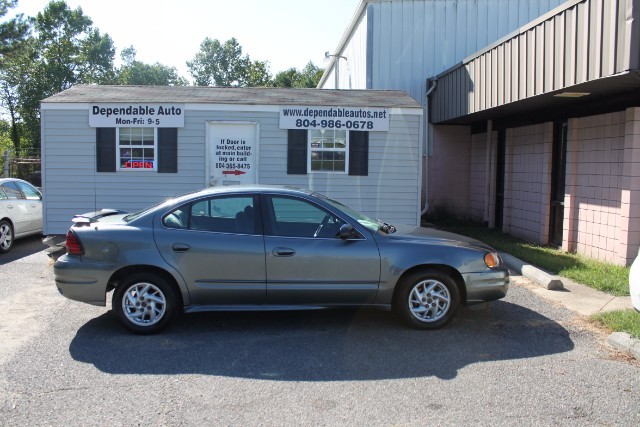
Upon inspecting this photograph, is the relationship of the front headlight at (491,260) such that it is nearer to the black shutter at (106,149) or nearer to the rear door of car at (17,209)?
the black shutter at (106,149)

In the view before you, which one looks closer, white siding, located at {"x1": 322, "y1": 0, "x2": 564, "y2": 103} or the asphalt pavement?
the asphalt pavement

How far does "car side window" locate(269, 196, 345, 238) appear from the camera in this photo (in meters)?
5.91

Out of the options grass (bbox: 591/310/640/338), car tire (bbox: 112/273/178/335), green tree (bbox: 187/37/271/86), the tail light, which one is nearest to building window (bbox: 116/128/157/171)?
the tail light

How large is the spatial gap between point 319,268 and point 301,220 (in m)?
0.59

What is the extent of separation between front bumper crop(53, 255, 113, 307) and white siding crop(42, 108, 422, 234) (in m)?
5.35

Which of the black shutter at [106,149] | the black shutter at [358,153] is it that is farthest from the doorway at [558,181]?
the black shutter at [106,149]

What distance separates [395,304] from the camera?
6.00 meters

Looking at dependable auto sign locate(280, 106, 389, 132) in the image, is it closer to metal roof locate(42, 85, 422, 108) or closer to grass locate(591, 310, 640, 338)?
metal roof locate(42, 85, 422, 108)

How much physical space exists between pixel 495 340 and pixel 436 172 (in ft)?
34.2

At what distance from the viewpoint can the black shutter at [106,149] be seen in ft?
35.7

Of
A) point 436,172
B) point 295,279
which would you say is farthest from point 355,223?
point 436,172

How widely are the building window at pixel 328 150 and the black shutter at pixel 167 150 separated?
255 cm

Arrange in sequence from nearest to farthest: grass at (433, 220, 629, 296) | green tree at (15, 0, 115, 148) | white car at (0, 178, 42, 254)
Result: grass at (433, 220, 629, 296)
white car at (0, 178, 42, 254)
green tree at (15, 0, 115, 148)

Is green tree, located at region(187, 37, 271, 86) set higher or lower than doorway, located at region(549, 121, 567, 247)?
higher
